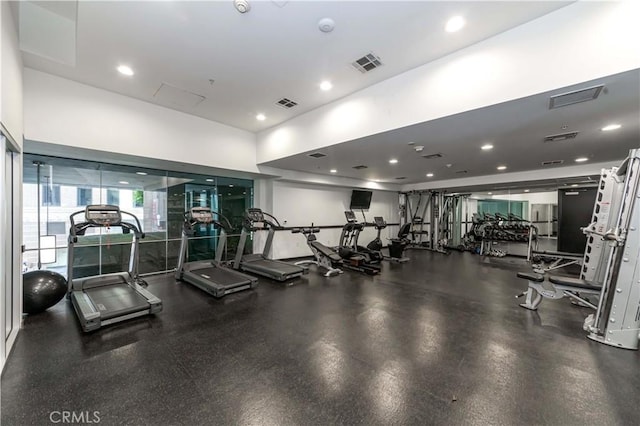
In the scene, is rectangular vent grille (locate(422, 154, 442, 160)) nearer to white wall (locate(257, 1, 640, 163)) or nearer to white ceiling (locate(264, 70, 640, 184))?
white ceiling (locate(264, 70, 640, 184))

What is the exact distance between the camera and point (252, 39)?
122 inches

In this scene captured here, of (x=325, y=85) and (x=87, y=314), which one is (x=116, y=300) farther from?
(x=325, y=85)

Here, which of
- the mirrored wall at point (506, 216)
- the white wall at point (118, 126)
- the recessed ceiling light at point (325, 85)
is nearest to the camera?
the white wall at point (118, 126)

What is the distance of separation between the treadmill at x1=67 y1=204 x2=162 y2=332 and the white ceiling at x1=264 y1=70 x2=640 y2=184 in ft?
12.1

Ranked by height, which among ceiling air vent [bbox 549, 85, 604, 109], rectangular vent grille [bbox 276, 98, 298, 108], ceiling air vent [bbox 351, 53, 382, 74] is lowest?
ceiling air vent [bbox 549, 85, 604, 109]

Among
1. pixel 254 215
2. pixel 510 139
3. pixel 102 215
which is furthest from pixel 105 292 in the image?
pixel 510 139

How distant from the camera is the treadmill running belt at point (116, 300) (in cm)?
331

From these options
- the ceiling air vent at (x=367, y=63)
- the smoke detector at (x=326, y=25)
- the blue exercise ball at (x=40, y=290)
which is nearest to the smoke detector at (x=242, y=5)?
the smoke detector at (x=326, y=25)

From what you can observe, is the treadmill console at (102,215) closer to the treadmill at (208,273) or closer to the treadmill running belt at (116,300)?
the treadmill running belt at (116,300)

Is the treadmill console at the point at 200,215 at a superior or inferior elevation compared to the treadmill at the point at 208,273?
superior

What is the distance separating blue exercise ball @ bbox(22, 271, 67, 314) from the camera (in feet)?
11.5

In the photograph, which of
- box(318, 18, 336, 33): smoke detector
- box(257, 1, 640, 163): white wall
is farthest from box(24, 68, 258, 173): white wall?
box(318, 18, 336, 33): smoke detector

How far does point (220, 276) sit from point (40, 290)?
8.37ft

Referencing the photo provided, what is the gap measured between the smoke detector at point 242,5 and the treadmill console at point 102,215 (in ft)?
12.7
